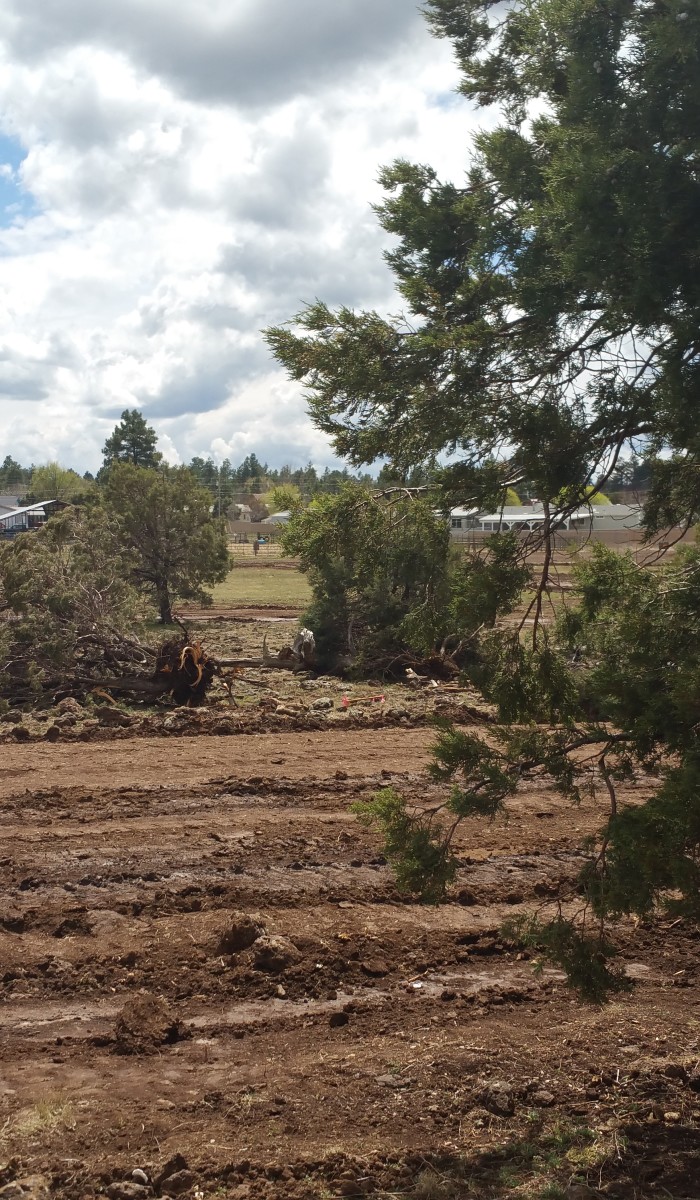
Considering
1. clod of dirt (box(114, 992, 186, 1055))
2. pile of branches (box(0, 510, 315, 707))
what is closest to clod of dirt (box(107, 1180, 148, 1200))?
clod of dirt (box(114, 992, 186, 1055))

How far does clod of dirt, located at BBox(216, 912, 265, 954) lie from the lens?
6.31 metres

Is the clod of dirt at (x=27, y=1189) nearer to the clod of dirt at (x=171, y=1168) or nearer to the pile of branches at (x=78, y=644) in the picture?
the clod of dirt at (x=171, y=1168)

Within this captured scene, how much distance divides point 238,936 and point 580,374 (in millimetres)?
Answer: 3887

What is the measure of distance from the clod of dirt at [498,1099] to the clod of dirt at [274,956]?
1.55 m

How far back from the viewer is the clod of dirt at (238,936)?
6.31 meters

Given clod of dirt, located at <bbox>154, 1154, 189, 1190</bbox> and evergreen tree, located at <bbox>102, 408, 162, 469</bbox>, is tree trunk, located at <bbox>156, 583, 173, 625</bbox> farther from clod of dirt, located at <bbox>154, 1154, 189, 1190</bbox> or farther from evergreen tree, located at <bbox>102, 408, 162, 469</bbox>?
evergreen tree, located at <bbox>102, 408, 162, 469</bbox>

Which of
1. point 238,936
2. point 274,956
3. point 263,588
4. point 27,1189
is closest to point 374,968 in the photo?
point 274,956

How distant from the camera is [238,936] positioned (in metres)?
6.34

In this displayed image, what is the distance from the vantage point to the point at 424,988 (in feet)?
19.7

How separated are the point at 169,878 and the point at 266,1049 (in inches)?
94.6

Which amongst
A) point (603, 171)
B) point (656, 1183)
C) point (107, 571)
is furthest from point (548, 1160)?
point (107, 571)

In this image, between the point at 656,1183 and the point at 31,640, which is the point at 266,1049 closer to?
the point at 656,1183

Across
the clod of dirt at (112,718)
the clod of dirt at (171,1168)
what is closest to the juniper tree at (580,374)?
the clod of dirt at (171,1168)

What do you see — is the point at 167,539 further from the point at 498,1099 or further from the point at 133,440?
the point at 133,440
